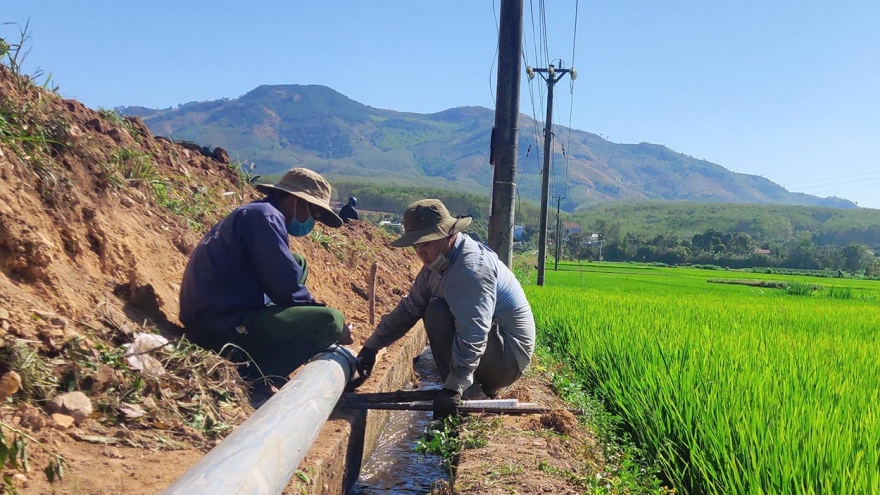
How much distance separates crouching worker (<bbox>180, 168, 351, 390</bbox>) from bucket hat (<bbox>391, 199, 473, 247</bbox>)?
48 centimetres

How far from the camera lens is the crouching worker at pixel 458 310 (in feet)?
10.4

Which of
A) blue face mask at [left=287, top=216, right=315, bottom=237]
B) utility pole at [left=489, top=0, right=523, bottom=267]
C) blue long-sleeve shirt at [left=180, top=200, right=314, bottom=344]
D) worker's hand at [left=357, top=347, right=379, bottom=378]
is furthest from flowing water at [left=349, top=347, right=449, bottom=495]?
utility pole at [left=489, top=0, right=523, bottom=267]

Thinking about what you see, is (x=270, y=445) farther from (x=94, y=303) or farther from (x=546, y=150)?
(x=546, y=150)

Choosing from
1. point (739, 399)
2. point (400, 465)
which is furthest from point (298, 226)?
point (739, 399)

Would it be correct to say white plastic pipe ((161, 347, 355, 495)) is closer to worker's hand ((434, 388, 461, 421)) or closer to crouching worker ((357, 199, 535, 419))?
worker's hand ((434, 388, 461, 421))

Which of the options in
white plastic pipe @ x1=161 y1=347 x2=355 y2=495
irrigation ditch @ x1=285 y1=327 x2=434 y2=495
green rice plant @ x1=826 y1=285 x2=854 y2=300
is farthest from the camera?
green rice plant @ x1=826 y1=285 x2=854 y2=300

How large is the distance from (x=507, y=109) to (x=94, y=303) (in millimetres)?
5024

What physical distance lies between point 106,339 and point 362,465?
1.48m

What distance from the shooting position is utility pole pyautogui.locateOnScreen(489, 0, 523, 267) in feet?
23.2

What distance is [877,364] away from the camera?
4.50m

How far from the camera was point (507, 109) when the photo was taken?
7.07 m

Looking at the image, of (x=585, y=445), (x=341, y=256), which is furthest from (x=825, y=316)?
(x=585, y=445)

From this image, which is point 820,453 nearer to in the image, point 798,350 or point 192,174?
point 798,350

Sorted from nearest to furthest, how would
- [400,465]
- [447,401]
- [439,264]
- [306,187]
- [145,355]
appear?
[145,355] → [447,401] → [439,264] → [306,187] → [400,465]
